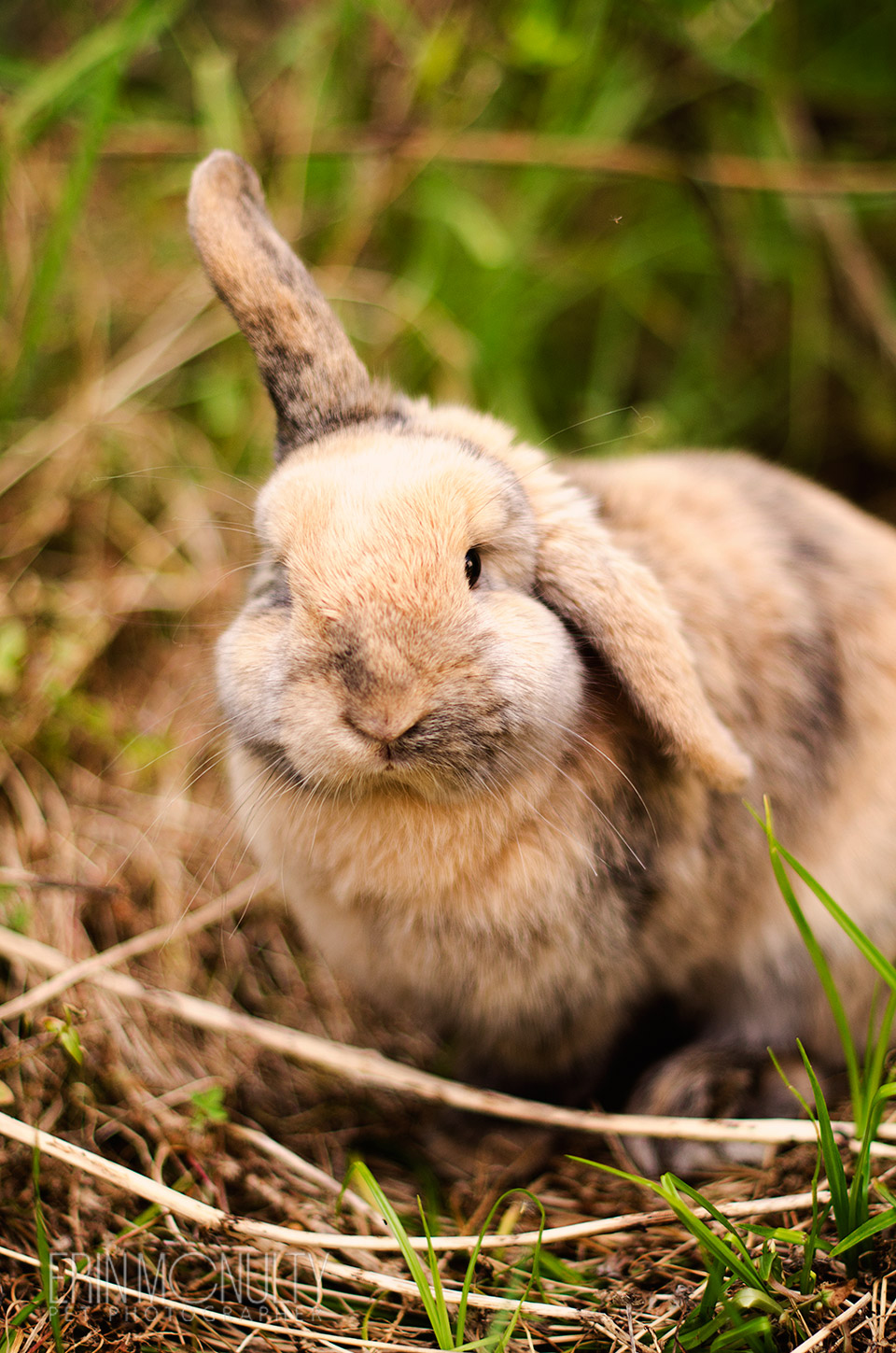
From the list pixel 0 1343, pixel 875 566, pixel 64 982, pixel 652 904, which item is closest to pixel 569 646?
pixel 652 904

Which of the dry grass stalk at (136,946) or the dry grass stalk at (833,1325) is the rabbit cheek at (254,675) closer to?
the dry grass stalk at (136,946)

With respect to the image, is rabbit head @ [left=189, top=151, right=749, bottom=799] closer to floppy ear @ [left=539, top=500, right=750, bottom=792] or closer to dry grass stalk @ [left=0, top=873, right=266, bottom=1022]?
floppy ear @ [left=539, top=500, right=750, bottom=792]

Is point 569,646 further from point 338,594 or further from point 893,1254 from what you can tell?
point 893,1254

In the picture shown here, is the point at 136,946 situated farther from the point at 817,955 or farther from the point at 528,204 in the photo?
the point at 528,204

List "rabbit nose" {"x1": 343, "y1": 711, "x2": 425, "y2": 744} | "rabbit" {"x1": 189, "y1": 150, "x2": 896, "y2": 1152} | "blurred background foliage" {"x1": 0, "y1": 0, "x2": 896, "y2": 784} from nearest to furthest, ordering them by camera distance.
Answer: "rabbit nose" {"x1": 343, "y1": 711, "x2": 425, "y2": 744} → "rabbit" {"x1": 189, "y1": 150, "x2": 896, "y2": 1152} → "blurred background foliage" {"x1": 0, "y1": 0, "x2": 896, "y2": 784}

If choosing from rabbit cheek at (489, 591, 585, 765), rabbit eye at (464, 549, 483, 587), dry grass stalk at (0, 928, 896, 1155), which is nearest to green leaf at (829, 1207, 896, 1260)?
dry grass stalk at (0, 928, 896, 1155)

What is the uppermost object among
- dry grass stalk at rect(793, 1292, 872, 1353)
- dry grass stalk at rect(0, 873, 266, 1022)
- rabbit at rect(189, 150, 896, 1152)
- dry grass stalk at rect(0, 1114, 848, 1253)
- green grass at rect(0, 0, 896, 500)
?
green grass at rect(0, 0, 896, 500)
